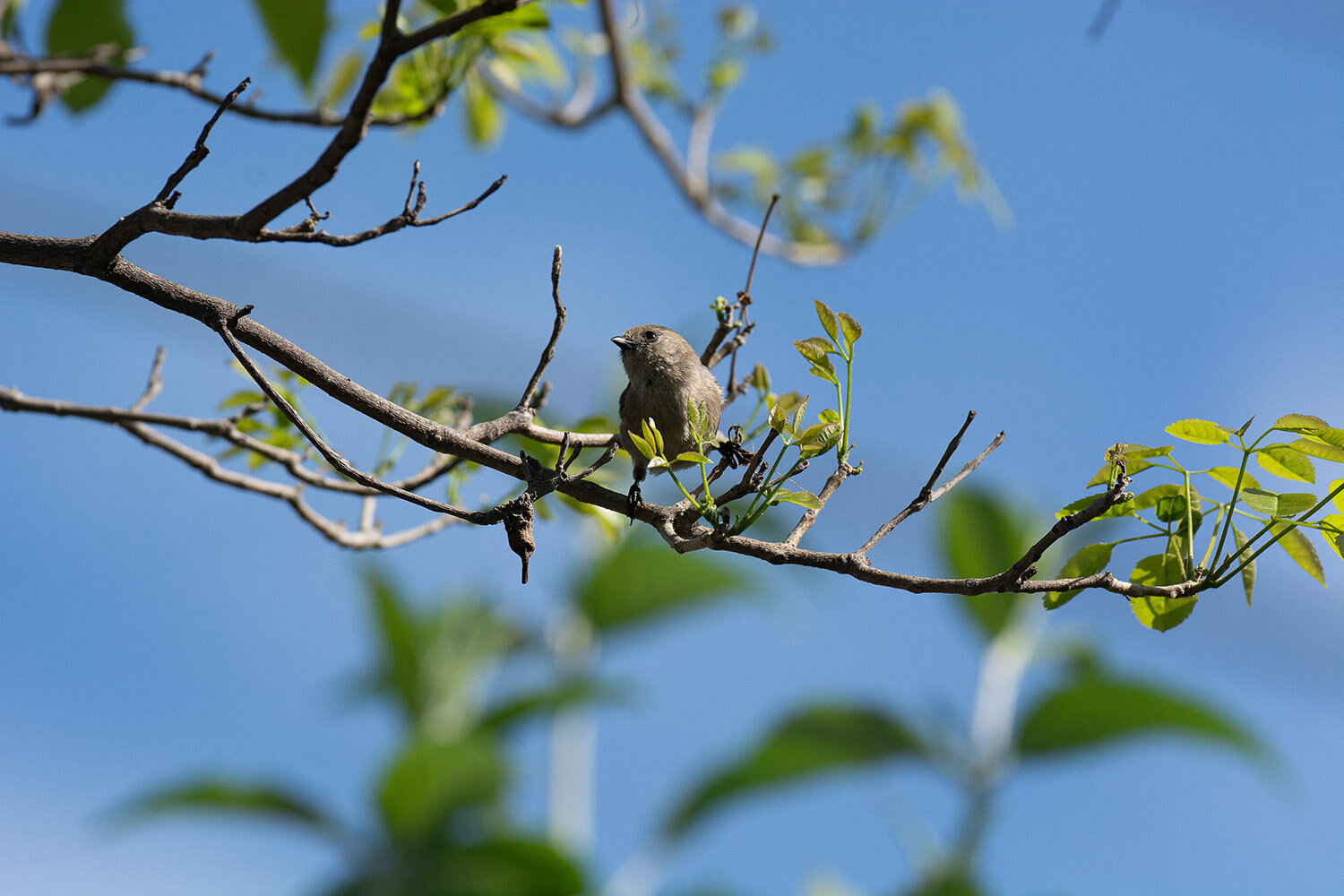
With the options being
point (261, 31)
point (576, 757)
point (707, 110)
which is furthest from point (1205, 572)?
point (576, 757)

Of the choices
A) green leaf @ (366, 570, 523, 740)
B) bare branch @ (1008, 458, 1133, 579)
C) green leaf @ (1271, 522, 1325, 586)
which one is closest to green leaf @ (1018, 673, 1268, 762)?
green leaf @ (366, 570, 523, 740)

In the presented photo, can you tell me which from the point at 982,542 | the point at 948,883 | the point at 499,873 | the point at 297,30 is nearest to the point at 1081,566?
the point at 297,30

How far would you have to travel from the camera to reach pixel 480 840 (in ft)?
19.0

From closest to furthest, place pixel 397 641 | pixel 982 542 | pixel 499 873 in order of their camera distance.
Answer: pixel 982 542
pixel 499 873
pixel 397 641

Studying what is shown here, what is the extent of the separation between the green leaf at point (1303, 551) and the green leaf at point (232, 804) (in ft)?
19.1

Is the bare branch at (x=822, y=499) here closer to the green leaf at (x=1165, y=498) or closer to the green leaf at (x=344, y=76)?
the green leaf at (x=1165, y=498)

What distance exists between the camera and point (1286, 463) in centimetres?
127

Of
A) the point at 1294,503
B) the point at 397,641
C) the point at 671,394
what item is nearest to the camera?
the point at 1294,503

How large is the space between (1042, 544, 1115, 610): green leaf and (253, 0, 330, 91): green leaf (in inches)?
63.2

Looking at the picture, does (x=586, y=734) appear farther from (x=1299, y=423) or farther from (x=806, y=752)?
(x=1299, y=423)

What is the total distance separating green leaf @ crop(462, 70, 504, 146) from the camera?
3.30 m

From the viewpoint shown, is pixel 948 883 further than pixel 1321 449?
Yes

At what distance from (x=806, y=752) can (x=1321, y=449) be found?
4.14 meters

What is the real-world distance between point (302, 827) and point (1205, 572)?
6044mm
